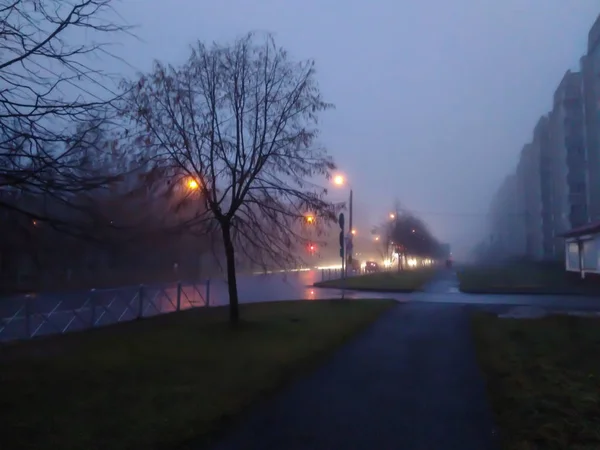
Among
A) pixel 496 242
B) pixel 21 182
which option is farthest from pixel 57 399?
pixel 496 242

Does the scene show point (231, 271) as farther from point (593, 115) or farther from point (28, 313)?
point (593, 115)

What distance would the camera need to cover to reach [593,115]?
57000 mm

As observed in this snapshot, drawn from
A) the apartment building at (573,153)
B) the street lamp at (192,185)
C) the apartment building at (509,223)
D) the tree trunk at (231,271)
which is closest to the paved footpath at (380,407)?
the tree trunk at (231,271)

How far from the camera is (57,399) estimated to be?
7352 mm

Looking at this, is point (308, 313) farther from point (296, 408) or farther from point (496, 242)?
point (496, 242)

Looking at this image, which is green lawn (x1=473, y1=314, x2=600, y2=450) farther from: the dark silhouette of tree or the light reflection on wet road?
the dark silhouette of tree

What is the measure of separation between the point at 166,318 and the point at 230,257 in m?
3.37

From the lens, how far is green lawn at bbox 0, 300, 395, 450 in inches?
243

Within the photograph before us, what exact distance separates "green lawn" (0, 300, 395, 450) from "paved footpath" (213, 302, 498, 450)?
1.56 ft

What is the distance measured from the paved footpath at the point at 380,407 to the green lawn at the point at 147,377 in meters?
0.48

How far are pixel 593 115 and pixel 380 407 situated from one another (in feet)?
187

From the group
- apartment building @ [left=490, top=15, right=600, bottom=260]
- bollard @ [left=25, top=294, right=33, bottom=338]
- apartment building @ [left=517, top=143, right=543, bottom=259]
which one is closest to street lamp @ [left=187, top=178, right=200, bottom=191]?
bollard @ [left=25, top=294, right=33, bottom=338]

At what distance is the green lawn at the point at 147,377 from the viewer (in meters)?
6.17

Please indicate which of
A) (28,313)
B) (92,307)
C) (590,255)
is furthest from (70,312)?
(590,255)
